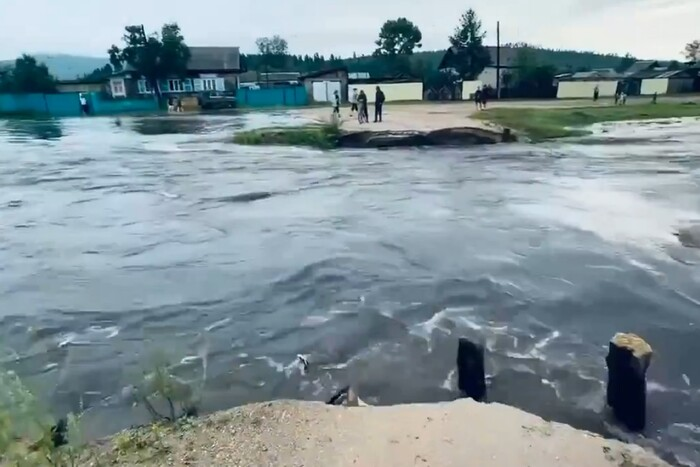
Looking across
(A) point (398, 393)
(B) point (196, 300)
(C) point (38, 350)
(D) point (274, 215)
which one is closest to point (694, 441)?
(A) point (398, 393)

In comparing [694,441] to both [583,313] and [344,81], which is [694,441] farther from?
[344,81]

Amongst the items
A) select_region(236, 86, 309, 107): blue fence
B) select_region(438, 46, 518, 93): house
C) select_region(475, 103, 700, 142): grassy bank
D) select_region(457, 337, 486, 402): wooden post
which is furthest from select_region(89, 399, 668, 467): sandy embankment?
select_region(438, 46, 518, 93): house

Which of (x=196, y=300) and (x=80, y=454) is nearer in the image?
(x=80, y=454)

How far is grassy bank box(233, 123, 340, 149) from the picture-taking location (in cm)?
2900

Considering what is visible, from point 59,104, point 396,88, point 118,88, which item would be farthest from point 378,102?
point 118,88

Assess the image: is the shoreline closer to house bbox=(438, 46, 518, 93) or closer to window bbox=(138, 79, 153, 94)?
house bbox=(438, 46, 518, 93)

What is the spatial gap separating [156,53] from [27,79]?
12.8 metres

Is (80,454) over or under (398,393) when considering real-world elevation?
over

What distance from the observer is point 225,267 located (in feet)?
38.1

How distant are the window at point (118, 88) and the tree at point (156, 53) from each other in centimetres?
664

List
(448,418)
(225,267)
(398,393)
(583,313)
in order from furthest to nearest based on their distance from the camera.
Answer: (225,267)
(583,313)
(398,393)
(448,418)

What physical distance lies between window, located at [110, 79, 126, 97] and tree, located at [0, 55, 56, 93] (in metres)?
8.25

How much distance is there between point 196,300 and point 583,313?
580 centimetres

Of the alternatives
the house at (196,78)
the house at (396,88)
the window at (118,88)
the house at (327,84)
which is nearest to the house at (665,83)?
the house at (396,88)
